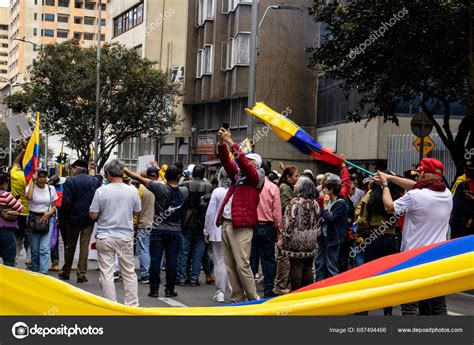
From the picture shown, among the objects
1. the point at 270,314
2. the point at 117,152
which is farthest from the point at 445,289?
the point at 117,152

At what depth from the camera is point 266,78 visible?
130 ft

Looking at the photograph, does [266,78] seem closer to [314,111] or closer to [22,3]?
[314,111]

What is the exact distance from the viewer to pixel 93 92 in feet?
148

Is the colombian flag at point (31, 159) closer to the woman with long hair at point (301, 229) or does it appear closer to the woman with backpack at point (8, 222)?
the woman with backpack at point (8, 222)

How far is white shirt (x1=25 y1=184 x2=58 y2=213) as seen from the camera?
13210 mm

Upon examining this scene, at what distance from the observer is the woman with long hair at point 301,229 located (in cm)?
1074

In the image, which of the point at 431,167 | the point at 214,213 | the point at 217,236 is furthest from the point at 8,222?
the point at 431,167

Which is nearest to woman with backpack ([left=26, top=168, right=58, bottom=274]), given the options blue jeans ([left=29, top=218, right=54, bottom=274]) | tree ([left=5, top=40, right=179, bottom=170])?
blue jeans ([left=29, top=218, right=54, bottom=274])

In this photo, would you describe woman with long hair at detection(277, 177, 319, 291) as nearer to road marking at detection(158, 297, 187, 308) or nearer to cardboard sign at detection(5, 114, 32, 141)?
road marking at detection(158, 297, 187, 308)

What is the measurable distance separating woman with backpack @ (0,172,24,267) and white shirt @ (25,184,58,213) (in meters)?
1.89

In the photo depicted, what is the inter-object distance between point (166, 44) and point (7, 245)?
138 ft

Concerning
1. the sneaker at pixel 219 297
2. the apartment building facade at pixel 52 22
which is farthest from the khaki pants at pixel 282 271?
the apartment building facade at pixel 52 22
